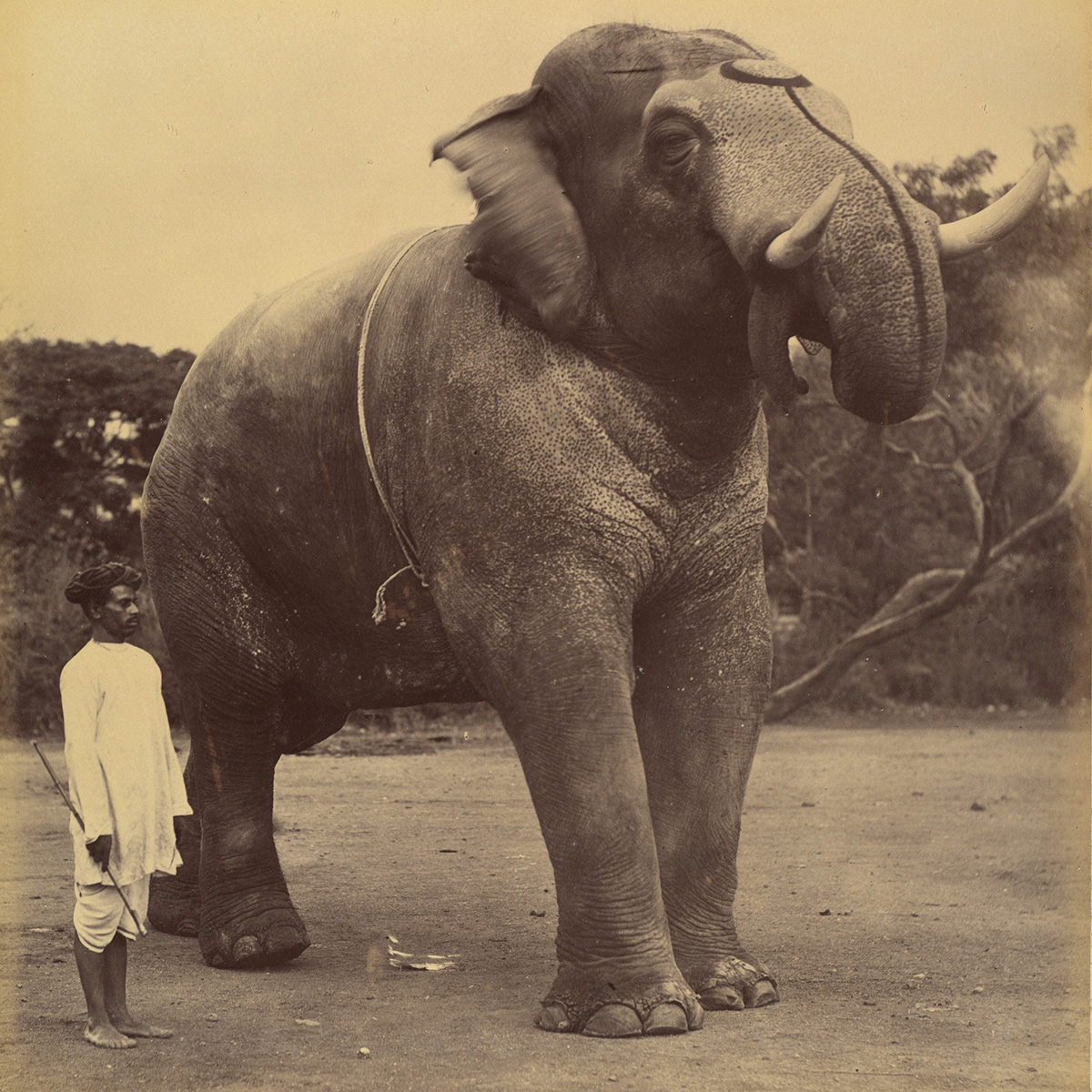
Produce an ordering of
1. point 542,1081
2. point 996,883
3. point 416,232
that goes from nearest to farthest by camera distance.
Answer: point 542,1081, point 416,232, point 996,883

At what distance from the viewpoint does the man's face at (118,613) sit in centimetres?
441

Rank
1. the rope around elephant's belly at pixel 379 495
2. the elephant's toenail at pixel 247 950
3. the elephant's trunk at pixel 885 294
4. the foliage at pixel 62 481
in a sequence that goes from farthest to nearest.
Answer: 1. the foliage at pixel 62 481
2. the elephant's toenail at pixel 247 950
3. the rope around elephant's belly at pixel 379 495
4. the elephant's trunk at pixel 885 294

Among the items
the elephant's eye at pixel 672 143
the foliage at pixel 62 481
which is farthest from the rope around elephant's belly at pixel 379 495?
the foliage at pixel 62 481

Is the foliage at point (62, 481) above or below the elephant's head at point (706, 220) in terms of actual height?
below

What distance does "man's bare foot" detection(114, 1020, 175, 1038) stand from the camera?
4.45 meters

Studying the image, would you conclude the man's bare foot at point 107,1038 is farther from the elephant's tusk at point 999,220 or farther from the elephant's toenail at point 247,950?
the elephant's tusk at point 999,220

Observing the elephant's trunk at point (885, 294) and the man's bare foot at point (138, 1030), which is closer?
the elephant's trunk at point (885, 294)

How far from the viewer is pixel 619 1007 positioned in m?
4.44

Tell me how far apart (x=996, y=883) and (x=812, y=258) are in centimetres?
379

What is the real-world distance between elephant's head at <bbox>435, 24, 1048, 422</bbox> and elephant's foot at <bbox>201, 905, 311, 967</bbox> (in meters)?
2.12

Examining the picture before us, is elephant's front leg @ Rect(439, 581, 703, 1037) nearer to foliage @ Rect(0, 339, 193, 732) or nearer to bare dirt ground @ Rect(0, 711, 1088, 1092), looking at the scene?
bare dirt ground @ Rect(0, 711, 1088, 1092)

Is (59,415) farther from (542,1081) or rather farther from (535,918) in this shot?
(542,1081)

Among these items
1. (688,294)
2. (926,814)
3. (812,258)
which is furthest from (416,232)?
(926,814)

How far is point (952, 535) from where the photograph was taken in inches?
680
